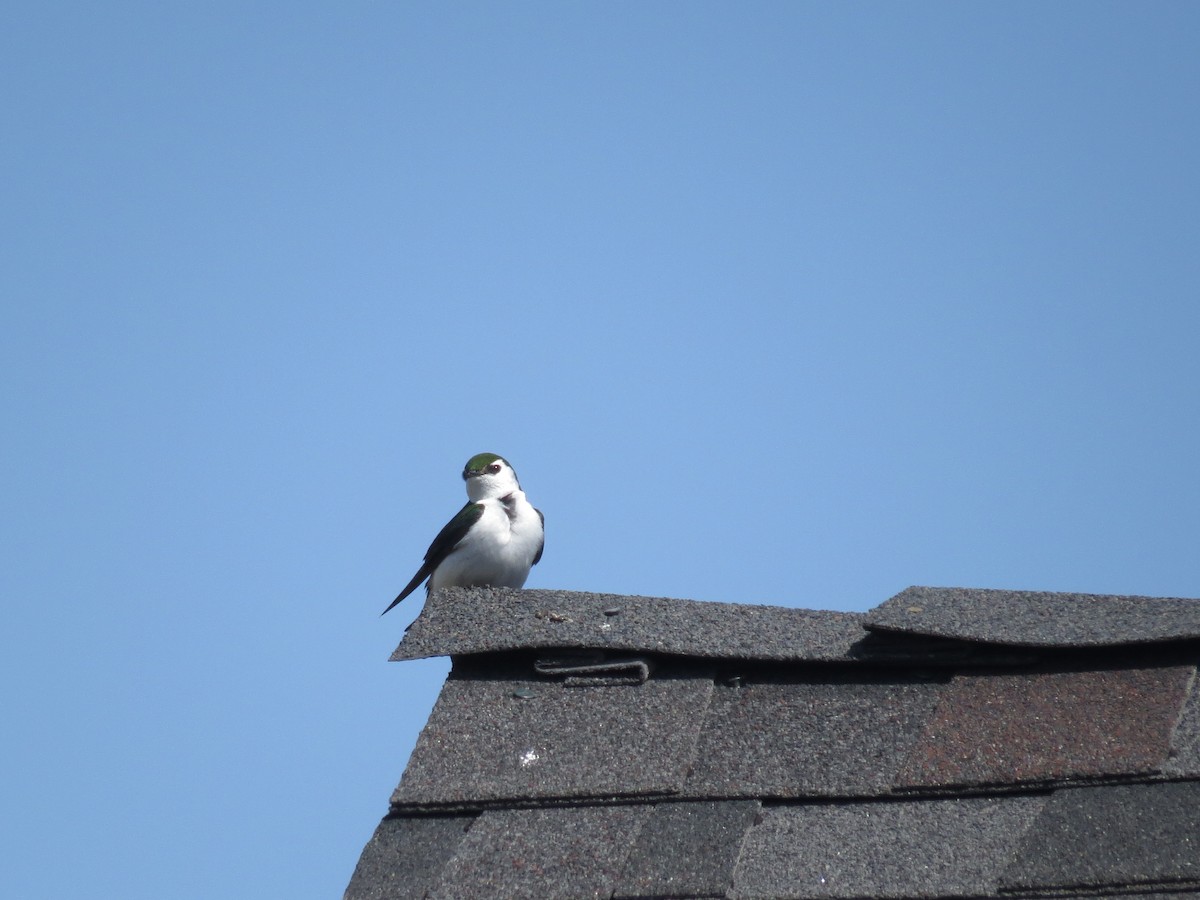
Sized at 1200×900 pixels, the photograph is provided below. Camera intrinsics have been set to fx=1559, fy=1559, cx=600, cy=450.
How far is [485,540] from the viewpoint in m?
7.21

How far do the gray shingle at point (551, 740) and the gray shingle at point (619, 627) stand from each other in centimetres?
14

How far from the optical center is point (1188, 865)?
13.2 feet

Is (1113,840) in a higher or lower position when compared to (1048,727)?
lower

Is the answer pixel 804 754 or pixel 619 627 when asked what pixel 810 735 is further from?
pixel 619 627

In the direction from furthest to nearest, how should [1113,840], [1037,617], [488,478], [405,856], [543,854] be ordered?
[488,478]
[1037,617]
[405,856]
[543,854]
[1113,840]

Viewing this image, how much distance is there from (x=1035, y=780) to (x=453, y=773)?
1768 millimetres

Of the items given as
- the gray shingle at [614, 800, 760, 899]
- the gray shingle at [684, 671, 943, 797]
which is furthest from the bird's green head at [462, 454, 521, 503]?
the gray shingle at [614, 800, 760, 899]

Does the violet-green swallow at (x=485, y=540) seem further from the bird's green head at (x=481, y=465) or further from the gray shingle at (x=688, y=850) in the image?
the gray shingle at (x=688, y=850)

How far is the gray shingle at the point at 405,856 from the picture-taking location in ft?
14.7

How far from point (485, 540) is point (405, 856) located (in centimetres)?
270

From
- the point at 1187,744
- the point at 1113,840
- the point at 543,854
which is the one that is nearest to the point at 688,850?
the point at 543,854

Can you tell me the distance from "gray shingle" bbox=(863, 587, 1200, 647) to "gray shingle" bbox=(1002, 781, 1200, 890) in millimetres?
748

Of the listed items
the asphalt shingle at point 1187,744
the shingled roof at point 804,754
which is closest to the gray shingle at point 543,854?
the shingled roof at point 804,754

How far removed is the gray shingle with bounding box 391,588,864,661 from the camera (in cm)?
536
